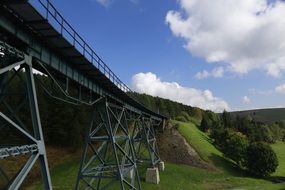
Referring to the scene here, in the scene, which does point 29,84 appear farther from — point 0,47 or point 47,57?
point 47,57

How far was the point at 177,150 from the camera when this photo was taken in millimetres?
72812

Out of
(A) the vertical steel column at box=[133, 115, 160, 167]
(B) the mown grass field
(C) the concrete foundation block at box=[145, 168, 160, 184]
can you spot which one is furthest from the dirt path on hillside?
(C) the concrete foundation block at box=[145, 168, 160, 184]

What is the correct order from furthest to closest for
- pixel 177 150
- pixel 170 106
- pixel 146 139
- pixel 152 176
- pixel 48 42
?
pixel 170 106
pixel 177 150
pixel 146 139
pixel 152 176
pixel 48 42

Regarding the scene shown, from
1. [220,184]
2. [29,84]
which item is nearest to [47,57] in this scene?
[29,84]

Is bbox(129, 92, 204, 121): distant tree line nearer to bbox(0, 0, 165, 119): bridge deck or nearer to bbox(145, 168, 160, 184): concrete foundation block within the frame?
bbox(145, 168, 160, 184): concrete foundation block

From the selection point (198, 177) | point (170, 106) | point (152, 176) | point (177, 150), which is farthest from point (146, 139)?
point (170, 106)

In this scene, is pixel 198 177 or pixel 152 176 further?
pixel 198 177

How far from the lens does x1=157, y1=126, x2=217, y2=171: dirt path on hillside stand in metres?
68.9

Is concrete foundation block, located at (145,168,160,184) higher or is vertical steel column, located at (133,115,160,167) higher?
vertical steel column, located at (133,115,160,167)

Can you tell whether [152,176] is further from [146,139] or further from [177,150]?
[177,150]

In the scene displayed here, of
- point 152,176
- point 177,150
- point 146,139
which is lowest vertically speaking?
point 152,176

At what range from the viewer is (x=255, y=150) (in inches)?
2586

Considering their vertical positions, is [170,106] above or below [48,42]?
above

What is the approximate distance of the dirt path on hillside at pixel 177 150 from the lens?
68.9 metres
